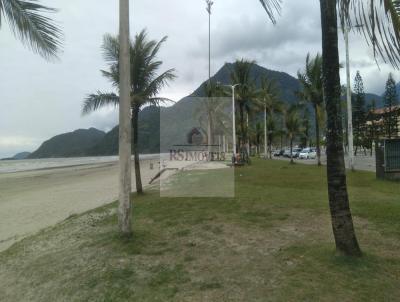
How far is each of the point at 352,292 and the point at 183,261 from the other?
241cm

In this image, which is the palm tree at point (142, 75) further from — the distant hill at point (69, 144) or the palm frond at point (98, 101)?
the distant hill at point (69, 144)

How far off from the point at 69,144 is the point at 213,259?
16355 cm

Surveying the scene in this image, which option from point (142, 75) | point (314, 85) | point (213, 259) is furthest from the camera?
point (314, 85)

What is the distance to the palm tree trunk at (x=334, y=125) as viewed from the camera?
4.67 meters

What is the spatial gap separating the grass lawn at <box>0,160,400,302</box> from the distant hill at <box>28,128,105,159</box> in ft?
455

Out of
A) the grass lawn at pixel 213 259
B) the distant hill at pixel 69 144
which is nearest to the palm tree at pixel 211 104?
the grass lawn at pixel 213 259

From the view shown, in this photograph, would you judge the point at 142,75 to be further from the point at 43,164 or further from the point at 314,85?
the point at 43,164

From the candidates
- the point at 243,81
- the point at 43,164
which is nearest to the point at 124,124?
the point at 243,81

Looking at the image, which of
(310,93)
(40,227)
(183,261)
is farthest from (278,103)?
(183,261)

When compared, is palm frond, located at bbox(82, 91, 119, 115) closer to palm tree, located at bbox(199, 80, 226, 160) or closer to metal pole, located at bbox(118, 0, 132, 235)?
metal pole, located at bbox(118, 0, 132, 235)

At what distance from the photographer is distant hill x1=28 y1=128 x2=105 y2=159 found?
147413mm

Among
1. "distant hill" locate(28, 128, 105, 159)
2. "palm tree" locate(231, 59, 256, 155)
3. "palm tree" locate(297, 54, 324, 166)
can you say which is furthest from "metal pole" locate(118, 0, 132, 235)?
"distant hill" locate(28, 128, 105, 159)

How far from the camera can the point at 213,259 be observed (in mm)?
5520

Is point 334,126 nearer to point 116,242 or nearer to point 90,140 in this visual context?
point 116,242
